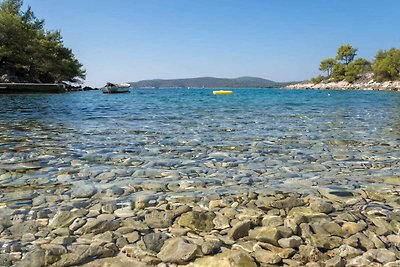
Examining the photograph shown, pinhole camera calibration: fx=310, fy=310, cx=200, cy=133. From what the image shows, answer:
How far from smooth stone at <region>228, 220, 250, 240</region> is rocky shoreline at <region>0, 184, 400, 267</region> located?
1 cm

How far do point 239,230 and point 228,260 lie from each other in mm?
676

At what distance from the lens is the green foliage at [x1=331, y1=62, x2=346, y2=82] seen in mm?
152375

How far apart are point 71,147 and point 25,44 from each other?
66208 mm

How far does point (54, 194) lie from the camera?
4906mm

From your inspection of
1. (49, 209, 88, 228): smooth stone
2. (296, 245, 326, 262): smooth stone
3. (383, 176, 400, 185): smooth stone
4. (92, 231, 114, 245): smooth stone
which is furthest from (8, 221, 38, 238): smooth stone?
(383, 176, 400, 185): smooth stone

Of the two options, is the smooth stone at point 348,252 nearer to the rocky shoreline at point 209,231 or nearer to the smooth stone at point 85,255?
the rocky shoreline at point 209,231

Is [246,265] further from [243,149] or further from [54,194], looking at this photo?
[243,149]

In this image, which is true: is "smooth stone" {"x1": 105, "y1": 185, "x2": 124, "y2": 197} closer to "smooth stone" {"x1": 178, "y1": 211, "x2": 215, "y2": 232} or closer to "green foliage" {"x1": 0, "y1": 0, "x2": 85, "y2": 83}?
"smooth stone" {"x1": 178, "y1": 211, "x2": 215, "y2": 232}

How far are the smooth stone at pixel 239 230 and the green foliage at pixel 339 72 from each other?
541 feet

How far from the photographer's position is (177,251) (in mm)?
3277

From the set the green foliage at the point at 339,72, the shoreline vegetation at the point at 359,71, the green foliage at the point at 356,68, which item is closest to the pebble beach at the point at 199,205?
the shoreline vegetation at the point at 359,71

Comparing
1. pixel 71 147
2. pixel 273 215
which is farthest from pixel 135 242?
pixel 71 147

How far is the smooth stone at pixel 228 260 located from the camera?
3059 mm

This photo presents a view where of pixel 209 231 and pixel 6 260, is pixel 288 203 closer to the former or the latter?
pixel 209 231
